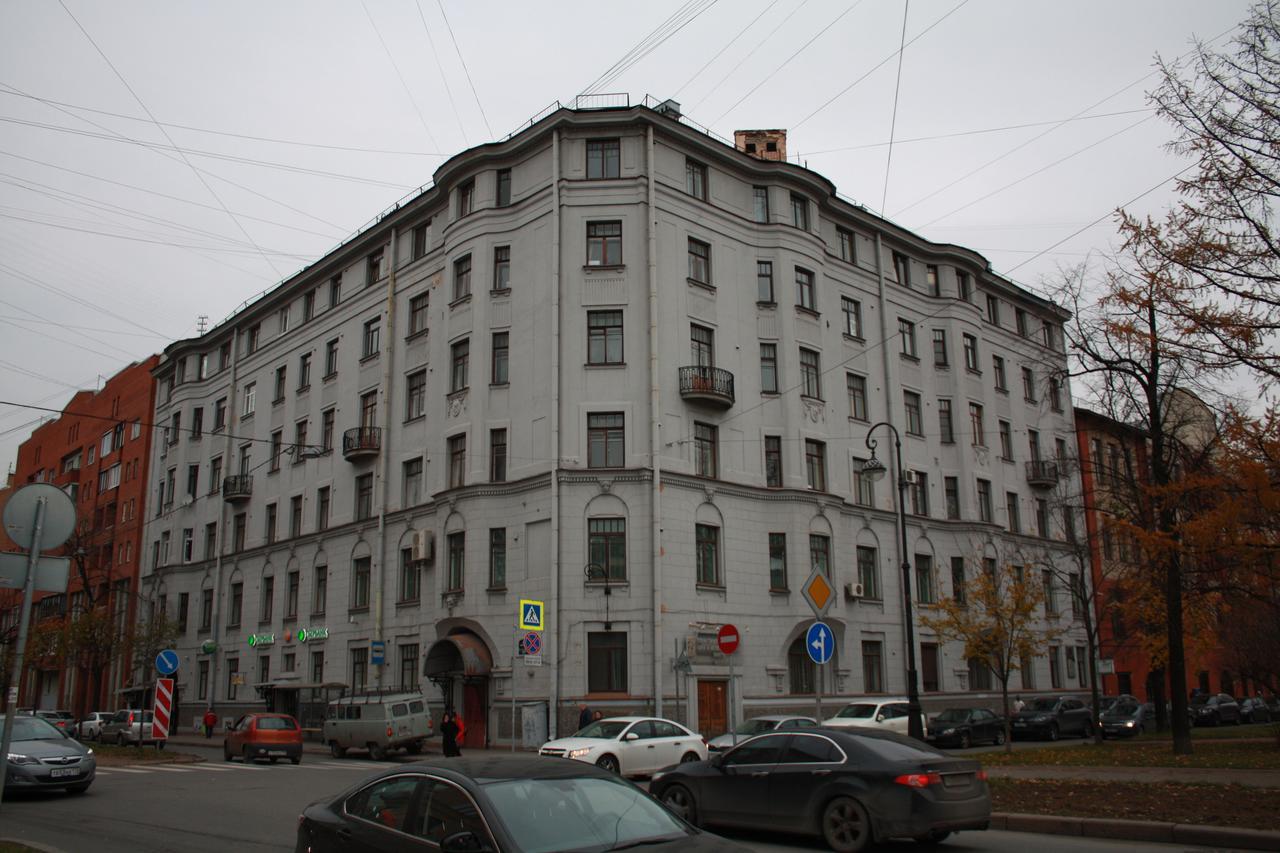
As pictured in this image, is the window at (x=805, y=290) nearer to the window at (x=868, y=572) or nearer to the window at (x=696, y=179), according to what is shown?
the window at (x=696, y=179)

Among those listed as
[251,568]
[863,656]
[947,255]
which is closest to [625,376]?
[863,656]

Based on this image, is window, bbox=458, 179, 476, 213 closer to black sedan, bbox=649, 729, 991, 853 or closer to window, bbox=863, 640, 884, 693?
window, bbox=863, 640, 884, 693

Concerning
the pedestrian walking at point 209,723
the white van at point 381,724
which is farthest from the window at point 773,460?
the pedestrian walking at point 209,723

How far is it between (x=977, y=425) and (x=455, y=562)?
82.4ft

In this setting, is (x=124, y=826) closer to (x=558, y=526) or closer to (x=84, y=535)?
(x=558, y=526)

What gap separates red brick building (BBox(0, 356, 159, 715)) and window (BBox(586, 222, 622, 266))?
103 feet

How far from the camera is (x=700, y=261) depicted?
→ 116 feet

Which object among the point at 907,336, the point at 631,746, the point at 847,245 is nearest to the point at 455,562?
the point at 631,746

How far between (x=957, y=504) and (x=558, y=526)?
20.4 metres

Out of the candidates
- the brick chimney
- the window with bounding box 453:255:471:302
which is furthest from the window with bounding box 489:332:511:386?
the brick chimney

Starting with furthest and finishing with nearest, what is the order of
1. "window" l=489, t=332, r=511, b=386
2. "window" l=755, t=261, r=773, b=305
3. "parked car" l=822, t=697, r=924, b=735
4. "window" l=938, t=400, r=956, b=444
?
1. "window" l=938, t=400, r=956, b=444
2. "window" l=755, t=261, r=773, b=305
3. "window" l=489, t=332, r=511, b=386
4. "parked car" l=822, t=697, r=924, b=735

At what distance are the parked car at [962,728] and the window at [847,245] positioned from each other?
1857cm

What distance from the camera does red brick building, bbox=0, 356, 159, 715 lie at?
185ft

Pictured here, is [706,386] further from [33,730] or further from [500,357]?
[33,730]
